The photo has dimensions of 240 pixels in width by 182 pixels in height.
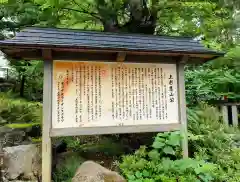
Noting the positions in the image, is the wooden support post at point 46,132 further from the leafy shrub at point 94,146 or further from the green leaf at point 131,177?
the green leaf at point 131,177

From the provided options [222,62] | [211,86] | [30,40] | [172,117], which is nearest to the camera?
[30,40]

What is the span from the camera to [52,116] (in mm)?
4809

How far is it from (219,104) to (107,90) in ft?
15.8

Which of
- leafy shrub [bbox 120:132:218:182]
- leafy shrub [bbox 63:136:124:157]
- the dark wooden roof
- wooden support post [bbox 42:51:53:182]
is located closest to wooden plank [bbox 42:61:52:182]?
wooden support post [bbox 42:51:53:182]

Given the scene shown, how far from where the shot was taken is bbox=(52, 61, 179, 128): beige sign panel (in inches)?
193

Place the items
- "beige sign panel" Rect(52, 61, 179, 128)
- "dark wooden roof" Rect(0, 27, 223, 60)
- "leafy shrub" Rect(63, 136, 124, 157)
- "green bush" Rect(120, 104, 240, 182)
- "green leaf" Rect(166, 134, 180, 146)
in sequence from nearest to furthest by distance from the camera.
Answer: "dark wooden roof" Rect(0, 27, 223, 60) → "green bush" Rect(120, 104, 240, 182) → "beige sign panel" Rect(52, 61, 179, 128) → "green leaf" Rect(166, 134, 180, 146) → "leafy shrub" Rect(63, 136, 124, 157)

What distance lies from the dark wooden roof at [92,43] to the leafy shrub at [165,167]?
1.88 metres

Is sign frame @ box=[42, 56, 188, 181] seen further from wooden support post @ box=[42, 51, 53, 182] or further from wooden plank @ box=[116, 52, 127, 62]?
wooden plank @ box=[116, 52, 127, 62]

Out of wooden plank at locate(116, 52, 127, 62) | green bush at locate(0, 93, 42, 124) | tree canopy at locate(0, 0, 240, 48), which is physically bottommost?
green bush at locate(0, 93, 42, 124)

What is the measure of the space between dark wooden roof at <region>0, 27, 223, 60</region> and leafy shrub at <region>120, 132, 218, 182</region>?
1882 mm

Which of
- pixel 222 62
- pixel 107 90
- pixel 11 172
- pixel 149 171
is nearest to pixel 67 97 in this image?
pixel 107 90

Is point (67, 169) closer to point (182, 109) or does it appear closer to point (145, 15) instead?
point (182, 109)

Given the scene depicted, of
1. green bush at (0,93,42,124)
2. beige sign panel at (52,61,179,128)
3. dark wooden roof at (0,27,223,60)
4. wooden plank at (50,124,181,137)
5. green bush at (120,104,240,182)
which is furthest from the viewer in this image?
green bush at (0,93,42,124)

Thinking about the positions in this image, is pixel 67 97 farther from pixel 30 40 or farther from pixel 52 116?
pixel 30 40
